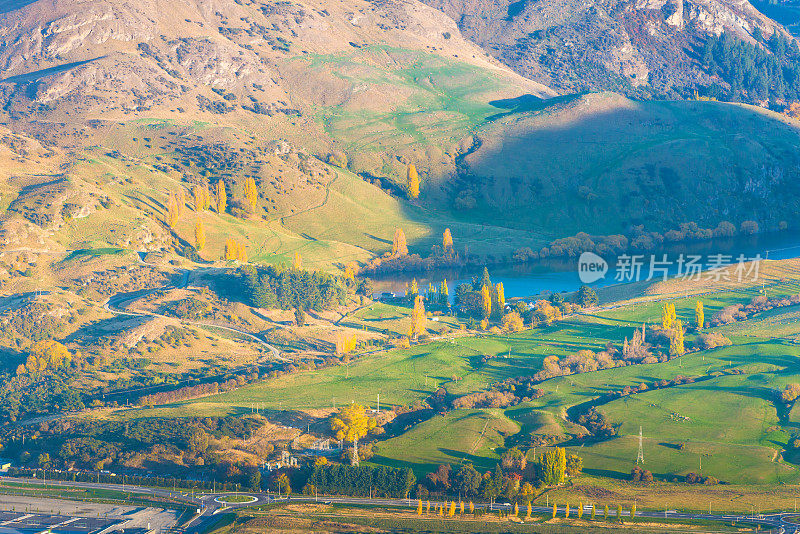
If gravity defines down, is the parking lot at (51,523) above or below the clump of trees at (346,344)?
below

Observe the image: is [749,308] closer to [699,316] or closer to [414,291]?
[699,316]

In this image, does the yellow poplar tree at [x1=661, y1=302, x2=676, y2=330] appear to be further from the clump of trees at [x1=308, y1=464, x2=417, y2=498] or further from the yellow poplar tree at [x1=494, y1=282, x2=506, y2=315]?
the clump of trees at [x1=308, y1=464, x2=417, y2=498]

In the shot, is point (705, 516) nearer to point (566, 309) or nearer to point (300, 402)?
point (300, 402)

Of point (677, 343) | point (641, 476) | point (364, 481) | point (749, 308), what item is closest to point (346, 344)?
point (677, 343)

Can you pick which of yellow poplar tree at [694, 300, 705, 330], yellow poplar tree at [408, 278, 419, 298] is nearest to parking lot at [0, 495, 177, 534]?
yellow poplar tree at [694, 300, 705, 330]

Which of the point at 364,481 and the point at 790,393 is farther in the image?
the point at 790,393

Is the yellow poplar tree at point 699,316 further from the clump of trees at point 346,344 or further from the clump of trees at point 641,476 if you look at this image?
the clump of trees at point 641,476

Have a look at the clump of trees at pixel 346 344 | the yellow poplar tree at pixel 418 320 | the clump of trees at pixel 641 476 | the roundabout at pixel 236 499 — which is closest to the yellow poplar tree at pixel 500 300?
the yellow poplar tree at pixel 418 320

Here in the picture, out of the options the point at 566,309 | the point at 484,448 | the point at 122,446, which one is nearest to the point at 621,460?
the point at 484,448

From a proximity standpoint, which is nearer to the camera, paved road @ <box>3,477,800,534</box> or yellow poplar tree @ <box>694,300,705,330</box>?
paved road @ <box>3,477,800,534</box>
